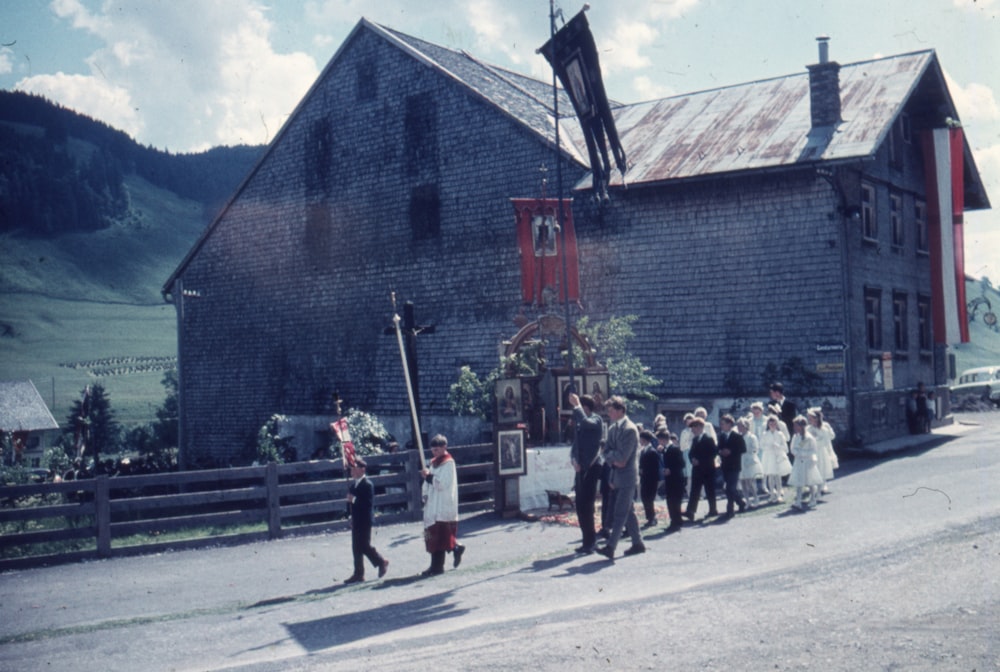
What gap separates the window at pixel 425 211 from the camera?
29.4 metres

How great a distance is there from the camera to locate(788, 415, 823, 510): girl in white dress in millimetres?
16250

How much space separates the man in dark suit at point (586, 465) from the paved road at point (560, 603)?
0.42 m

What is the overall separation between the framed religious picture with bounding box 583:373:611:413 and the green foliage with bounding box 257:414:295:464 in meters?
12.2

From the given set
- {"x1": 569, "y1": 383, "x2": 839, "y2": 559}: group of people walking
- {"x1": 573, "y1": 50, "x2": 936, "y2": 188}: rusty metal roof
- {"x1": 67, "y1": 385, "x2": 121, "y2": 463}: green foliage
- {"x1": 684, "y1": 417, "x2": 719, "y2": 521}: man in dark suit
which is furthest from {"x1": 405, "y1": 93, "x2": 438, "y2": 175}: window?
{"x1": 67, "y1": 385, "x2": 121, "y2": 463}: green foliage

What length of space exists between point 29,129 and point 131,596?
158 m


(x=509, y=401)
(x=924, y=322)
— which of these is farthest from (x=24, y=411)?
(x=509, y=401)

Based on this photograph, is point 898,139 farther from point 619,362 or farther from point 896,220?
point 619,362

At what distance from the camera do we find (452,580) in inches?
461

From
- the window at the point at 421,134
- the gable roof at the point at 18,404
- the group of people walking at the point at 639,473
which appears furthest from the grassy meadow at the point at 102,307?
the group of people walking at the point at 639,473

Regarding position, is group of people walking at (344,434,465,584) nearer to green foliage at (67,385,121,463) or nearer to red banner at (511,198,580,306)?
red banner at (511,198,580,306)

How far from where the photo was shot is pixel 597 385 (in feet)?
61.4

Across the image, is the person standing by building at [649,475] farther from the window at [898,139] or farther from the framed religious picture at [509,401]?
the window at [898,139]


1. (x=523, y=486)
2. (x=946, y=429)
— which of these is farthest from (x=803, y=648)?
(x=946, y=429)

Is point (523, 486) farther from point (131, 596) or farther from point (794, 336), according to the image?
point (794, 336)
